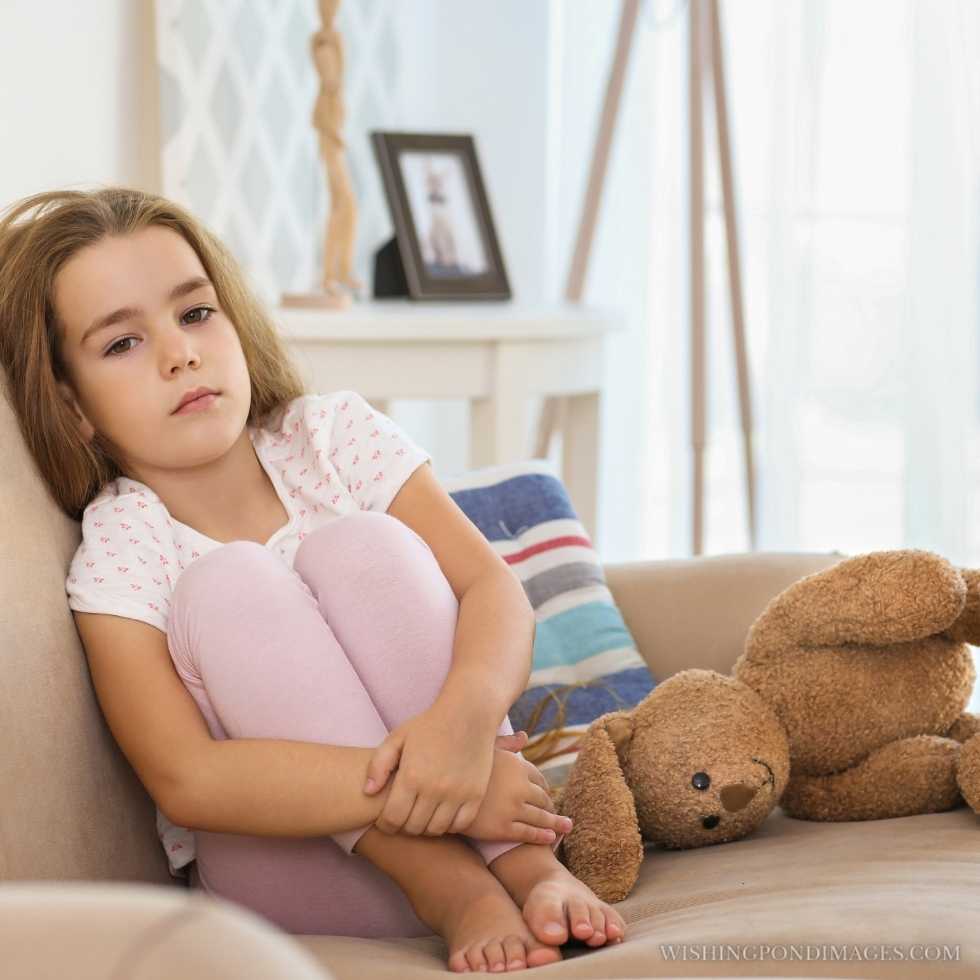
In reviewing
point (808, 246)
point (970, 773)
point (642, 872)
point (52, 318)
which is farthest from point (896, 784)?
point (808, 246)

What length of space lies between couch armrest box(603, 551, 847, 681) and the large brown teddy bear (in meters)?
0.17

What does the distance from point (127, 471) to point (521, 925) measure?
0.56m

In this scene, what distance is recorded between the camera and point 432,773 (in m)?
0.97

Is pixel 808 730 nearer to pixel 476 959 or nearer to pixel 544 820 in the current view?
pixel 544 820

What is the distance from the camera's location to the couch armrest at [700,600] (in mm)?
1394

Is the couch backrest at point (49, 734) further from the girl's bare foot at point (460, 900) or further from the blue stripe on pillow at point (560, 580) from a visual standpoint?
the blue stripe on pillow at point (560, 580)

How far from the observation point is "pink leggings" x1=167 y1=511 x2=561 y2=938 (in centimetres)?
101

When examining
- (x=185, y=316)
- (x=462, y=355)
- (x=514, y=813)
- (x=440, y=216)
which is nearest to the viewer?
(x=514, y=813)

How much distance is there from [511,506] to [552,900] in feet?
2.01

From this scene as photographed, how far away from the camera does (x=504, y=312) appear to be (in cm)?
222

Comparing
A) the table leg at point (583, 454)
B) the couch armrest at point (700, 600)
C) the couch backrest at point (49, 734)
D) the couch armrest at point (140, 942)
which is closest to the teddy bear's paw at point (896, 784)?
the couch armrest at point (700, 600)

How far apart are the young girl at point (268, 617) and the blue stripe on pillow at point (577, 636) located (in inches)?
8.0

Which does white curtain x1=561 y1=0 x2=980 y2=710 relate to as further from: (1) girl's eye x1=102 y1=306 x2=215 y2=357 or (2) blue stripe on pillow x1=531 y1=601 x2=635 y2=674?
(1) girl's eye x1=102 y1=306 x2=215 y2=357

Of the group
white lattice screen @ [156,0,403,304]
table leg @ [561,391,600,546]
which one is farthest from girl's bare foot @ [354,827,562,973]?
table leg @ [561,391,600,546]
